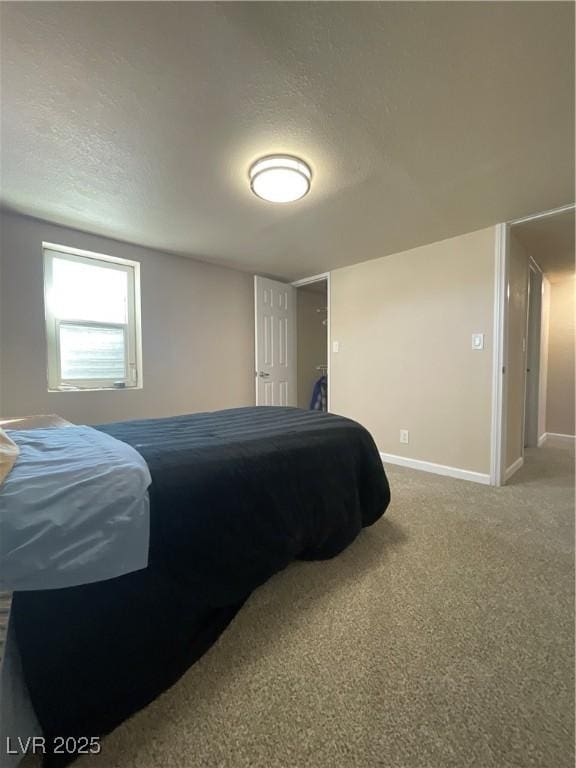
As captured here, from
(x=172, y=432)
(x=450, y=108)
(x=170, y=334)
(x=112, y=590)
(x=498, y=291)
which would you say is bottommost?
(x=112, y=590)

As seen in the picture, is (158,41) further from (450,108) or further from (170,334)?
(170,334)

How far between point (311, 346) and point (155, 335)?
8.57 ft

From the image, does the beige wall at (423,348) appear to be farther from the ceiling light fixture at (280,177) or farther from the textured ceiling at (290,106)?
the ceiling light fixture at (280,177)

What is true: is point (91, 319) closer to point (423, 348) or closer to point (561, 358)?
point (423, 348)

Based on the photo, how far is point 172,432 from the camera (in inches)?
63.6

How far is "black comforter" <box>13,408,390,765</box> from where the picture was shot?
823 millimetres

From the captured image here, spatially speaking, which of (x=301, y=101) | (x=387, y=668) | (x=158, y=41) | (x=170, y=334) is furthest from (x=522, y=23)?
(x=170, y=334)

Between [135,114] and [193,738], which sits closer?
[193,738]

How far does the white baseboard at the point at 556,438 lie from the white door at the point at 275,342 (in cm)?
339

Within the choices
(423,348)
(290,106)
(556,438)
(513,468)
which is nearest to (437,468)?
(513,468)

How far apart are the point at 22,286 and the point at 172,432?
6.76ft

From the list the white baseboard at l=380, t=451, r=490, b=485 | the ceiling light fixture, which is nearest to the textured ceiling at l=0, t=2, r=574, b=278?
the ceiling light fixture

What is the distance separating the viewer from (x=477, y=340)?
2.77 meters

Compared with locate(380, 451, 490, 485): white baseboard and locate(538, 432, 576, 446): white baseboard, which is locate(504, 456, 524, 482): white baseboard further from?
locate(538, 432, 576, 446): white baseboard
